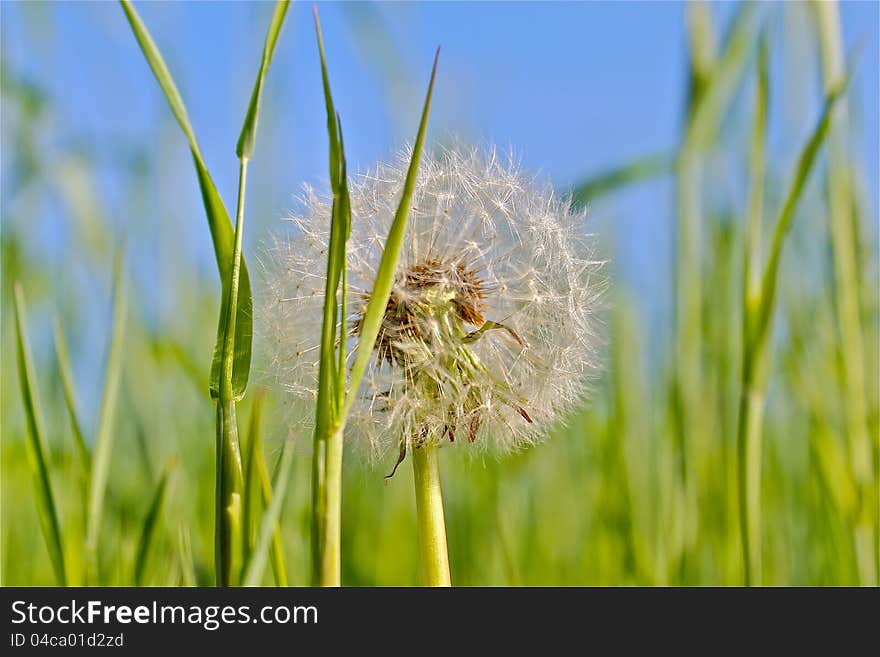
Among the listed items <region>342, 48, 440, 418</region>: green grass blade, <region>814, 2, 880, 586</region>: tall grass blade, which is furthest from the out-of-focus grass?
<region>342, 48, 440, 418</region>: green grass blade

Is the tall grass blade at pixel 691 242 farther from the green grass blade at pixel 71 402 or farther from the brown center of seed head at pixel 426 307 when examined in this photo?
the green grass blade at pixel 71 402

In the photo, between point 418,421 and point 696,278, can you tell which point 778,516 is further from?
point 418,421

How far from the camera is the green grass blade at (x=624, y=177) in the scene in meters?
1.74

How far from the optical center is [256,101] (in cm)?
77

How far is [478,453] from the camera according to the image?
3.41 feet

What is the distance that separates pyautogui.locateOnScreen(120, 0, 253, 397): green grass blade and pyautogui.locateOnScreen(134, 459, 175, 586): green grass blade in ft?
0.58

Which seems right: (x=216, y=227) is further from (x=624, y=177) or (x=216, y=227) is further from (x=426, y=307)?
(x=624, y=177)

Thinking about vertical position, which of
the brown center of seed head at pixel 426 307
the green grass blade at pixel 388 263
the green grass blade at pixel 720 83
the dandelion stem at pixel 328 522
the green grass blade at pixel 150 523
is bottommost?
the dandelion stem at pixel 328 522

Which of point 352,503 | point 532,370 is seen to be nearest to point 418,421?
point 532,370

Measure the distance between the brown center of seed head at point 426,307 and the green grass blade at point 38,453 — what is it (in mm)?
367

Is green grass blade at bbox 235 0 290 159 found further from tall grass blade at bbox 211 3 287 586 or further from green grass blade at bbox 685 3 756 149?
green grass blade at bbox 685 3 756 149

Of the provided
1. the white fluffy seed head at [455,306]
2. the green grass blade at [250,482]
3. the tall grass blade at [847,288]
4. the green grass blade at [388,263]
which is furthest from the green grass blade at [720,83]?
the green grass blade at [250,482]

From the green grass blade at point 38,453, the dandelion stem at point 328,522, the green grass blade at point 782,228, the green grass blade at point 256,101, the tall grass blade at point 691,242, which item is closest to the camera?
the dandelion stem at point 328,522
